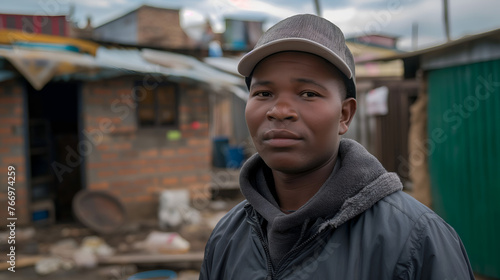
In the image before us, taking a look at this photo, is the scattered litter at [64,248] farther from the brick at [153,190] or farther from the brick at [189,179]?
the brick at [189,179]

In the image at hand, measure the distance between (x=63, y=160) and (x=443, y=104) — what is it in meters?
7.50

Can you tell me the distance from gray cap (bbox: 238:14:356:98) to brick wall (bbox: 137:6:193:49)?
533 inches

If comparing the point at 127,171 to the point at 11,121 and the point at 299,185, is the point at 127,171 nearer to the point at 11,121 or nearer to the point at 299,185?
the point at 11,121

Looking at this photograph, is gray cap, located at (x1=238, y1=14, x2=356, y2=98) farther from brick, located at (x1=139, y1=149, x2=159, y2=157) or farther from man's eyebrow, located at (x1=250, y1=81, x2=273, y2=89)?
brick, located at (x1=139, y1=149, x2=159, y2=157)

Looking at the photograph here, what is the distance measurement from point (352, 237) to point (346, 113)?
0.43 meters

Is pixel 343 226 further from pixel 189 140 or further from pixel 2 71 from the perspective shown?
pixel 189 140

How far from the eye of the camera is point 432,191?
5398 mm

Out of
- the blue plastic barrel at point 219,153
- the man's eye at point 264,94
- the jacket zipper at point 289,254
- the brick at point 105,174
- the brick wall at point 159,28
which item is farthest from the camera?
the brick wall at point 159,28

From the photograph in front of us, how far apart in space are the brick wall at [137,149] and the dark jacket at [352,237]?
683cm

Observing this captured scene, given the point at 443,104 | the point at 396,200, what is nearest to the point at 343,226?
the point at 396,200

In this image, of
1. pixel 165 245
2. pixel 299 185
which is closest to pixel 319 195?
pixel 299 185

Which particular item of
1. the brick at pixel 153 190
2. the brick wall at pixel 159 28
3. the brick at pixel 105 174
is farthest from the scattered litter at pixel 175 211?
the brick wall at pixel 159 28

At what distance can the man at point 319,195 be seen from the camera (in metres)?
1.14

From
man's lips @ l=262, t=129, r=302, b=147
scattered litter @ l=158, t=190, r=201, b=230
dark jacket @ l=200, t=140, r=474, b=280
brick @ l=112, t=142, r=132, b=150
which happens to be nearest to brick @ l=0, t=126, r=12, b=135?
brick @ l=112, t=142, r=132, b=150
